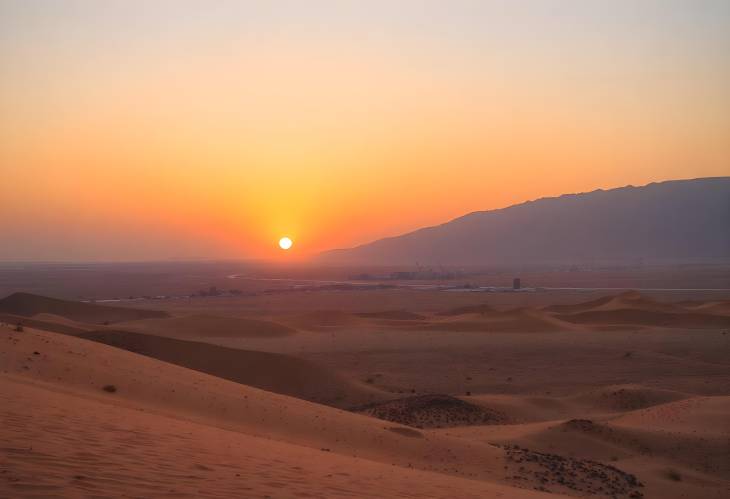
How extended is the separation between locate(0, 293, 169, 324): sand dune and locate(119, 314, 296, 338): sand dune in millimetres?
5279

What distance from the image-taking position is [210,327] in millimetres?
45969

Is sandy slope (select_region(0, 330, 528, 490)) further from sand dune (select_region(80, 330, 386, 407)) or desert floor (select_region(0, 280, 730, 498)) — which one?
sand dune (select_region(80, 330, 386, 407))

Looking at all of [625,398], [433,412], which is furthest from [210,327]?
[625,398]

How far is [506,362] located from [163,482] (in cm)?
2809

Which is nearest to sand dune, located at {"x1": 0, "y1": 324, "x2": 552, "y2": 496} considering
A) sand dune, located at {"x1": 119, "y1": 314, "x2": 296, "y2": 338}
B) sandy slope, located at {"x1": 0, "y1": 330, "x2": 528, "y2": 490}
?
sandy slope, located at {"x1": 0, "y1": 330, "x2": 528, "y2": 490}

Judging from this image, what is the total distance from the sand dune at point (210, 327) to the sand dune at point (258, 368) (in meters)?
10.9

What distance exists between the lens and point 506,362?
113 ft

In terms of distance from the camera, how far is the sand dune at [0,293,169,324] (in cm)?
5284

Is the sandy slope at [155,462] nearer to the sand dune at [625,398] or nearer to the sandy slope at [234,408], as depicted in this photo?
the sandy slope at [234,408]

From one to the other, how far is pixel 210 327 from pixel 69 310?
1514cm

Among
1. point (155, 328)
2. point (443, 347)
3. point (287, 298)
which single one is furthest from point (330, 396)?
point (287, 298)

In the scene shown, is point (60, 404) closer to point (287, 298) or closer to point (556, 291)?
point (287, 298)

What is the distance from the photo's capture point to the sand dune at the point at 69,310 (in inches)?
2080

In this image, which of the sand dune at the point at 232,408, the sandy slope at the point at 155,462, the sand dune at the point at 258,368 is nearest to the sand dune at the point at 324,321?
the sand dune at the point at 258,368
